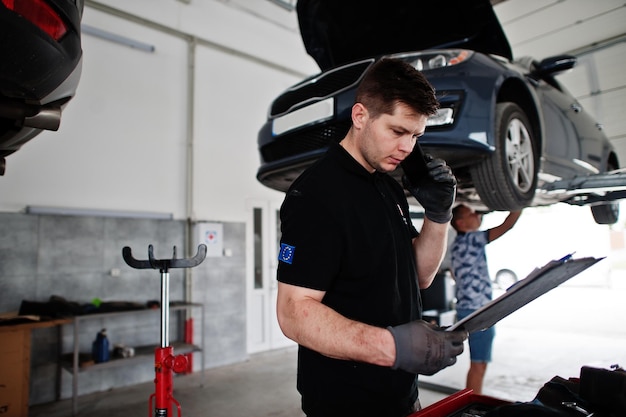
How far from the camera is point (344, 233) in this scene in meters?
0.98

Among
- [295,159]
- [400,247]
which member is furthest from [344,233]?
[295,159]

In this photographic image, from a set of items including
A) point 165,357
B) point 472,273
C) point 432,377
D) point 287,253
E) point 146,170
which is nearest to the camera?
point 287,253

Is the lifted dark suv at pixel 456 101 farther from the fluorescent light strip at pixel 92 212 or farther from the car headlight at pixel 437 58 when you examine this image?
the fluorescent light strip at pixel 92 212

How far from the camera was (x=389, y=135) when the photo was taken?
41.2 inches

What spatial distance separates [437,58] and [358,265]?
1.42 meters

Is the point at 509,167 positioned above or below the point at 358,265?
above

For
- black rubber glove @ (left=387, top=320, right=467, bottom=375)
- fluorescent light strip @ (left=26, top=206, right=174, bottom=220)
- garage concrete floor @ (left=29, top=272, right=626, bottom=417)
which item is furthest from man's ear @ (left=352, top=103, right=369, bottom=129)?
fluorescent light strip @ (left=26, top=206, right=174, bottom=220)

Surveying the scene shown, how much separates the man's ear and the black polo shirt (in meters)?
0.09

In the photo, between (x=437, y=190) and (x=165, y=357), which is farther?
(x=165, y=357)

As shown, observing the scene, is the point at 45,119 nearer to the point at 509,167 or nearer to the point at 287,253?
the point at 287,253

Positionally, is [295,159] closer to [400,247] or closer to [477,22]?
[477,22]

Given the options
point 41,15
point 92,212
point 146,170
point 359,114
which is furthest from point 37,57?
point 146,170

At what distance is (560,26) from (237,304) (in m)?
4.70

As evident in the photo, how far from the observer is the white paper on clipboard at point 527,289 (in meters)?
0.76
